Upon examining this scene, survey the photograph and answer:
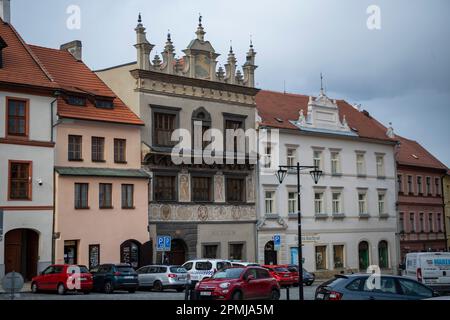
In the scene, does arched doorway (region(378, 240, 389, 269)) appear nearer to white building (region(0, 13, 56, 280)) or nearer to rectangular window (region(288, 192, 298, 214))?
rectangular window (region(288, 192, 298, 214))

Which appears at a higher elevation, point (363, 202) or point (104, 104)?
point (104, 104)

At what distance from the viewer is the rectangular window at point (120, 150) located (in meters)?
39.2

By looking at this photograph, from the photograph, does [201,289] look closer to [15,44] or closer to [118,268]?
[118,268]

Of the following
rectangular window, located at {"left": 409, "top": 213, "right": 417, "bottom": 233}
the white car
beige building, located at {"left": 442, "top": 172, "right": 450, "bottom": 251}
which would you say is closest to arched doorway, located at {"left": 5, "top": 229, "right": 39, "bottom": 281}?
the white car

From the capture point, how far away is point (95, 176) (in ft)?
122

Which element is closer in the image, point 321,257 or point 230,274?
point 230,274

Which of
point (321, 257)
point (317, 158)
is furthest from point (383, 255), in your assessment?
Answer: point (317, 158)

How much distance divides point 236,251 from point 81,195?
41.7 ft

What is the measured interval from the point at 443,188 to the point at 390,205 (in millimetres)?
11710

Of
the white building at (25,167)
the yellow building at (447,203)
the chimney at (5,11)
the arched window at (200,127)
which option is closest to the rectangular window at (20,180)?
the white building at (25,167)

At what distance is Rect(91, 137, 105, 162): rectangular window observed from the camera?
38.1m

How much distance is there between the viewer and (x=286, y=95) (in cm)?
5609

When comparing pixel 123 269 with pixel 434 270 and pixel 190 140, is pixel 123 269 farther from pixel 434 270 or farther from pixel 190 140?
pixel 434 270
